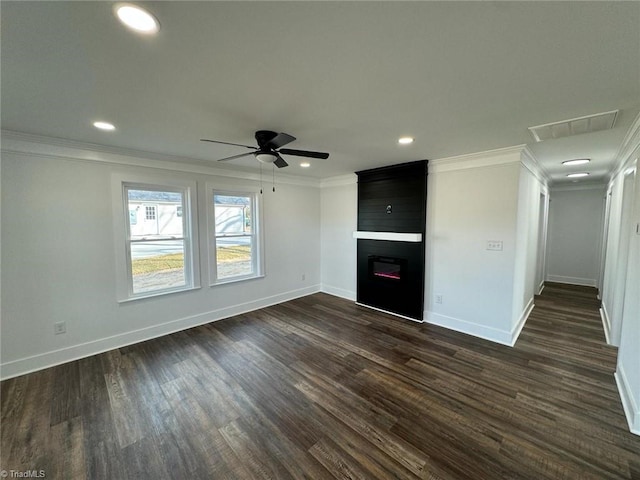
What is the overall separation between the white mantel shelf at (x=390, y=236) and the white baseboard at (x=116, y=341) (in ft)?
6.70

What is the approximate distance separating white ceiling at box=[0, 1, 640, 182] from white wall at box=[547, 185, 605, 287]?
15.8ft

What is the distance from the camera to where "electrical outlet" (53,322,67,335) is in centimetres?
283

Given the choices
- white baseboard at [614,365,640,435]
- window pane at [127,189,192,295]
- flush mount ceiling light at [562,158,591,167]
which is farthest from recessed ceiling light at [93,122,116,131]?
flush mount ceiling light at [562,158,591,167]

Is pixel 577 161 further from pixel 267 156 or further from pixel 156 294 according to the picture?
pixel 156 294

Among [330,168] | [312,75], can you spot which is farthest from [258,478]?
[330,168]

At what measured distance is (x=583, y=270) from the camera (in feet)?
19.9

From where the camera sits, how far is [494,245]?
129 inches

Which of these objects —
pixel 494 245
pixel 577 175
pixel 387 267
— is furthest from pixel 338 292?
pixel 577 175

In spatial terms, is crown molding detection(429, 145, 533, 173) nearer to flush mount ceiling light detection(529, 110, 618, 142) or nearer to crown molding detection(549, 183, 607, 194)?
flush mount ceiling light detection(529, 110, 618, 142)

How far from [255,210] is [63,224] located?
2.46 meters

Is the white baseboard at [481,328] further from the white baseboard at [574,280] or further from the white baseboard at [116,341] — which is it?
the white baseboard at [574,280]

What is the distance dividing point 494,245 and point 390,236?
1.43 m

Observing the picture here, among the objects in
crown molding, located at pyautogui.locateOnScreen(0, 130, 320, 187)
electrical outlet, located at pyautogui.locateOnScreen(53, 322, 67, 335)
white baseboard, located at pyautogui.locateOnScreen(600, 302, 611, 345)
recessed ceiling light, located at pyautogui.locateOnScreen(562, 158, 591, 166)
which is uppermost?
recessed ceiling light, located at pyautogui.locateOnScreen(562, 158, 591, 166)

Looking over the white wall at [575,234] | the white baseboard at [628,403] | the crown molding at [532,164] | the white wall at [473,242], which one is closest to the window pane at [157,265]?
the white wall at [473,242]
